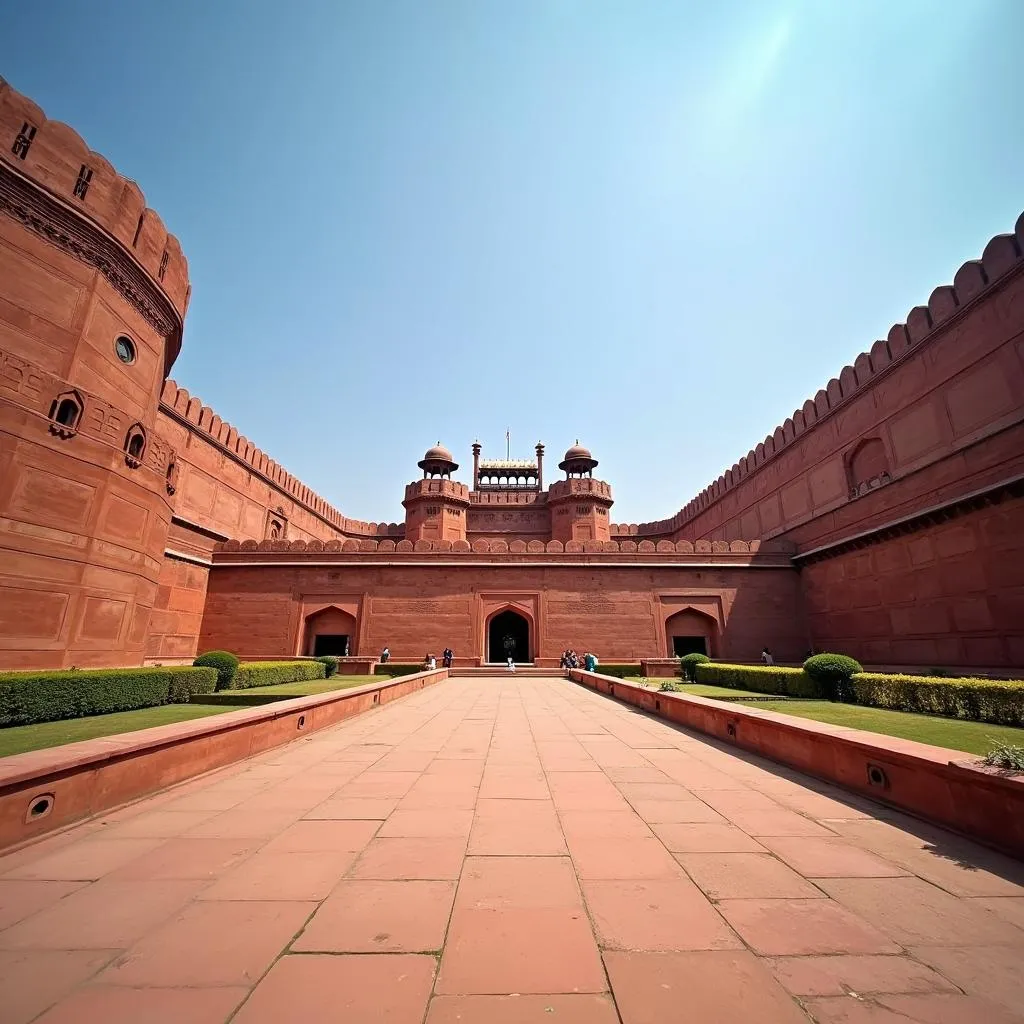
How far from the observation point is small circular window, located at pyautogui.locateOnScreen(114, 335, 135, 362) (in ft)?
38.0

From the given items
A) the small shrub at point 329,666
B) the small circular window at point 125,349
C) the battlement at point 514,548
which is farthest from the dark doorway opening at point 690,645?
the small circular window at point 125,349

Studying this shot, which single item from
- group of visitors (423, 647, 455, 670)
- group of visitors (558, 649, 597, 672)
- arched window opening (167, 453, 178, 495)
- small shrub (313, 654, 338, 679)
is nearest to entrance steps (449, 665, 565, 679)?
group of visitors (423, 647, 455, 670)

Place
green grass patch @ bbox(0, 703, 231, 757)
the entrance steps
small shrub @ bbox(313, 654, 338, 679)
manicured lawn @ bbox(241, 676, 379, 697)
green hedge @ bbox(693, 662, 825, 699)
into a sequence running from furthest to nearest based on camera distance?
the entrance steps
small shrub @ bbox(313, 654, 338, 679)
green hedge @ bbox(693, 662, 825, 699)
manicured lawn @ bbox(241, 676, 379, 697)
green grass patch @ bbox(0, 703, 231, 757)

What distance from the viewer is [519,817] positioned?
3.16m

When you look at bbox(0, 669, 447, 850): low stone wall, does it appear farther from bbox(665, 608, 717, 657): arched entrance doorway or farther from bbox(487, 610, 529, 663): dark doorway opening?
bbox(487, 610, 529, 663): dark doorway opening

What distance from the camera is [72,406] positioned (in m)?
10.1

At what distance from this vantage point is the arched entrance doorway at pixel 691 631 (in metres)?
18.3

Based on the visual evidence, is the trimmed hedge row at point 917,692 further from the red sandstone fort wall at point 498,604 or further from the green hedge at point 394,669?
the green hedge at point 394,669

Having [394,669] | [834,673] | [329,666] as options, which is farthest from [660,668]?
[329,666]

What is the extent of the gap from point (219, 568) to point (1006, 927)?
20903 mm

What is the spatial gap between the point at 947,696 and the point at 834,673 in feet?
7.58

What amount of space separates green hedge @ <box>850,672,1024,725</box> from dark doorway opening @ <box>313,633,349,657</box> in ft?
51.2

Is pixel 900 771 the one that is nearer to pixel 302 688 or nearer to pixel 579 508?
pixel 302 688

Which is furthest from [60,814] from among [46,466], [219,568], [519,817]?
[219,568]
